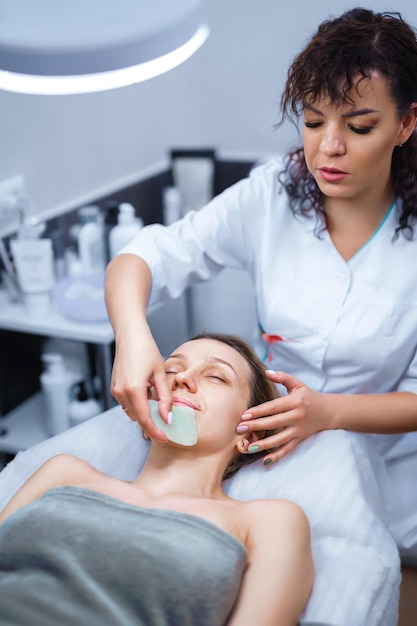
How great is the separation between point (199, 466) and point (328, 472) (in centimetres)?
22

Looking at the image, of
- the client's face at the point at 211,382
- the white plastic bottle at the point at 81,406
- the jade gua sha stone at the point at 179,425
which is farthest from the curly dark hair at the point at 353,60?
the white plastic bottle at the point at 81,406

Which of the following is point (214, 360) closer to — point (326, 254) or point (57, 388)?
point (326, 254)

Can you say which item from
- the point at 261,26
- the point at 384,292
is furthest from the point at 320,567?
the point at 261,26

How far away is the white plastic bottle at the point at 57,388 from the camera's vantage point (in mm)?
1758

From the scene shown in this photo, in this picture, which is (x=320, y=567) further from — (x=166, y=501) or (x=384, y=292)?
(x=384, y=292)

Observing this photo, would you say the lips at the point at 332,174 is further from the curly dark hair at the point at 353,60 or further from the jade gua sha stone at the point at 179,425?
the jade gua sha stone at the point at 179,425

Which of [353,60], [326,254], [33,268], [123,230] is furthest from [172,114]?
[353,60]

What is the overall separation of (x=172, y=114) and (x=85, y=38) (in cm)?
203

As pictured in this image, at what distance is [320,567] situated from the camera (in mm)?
1007

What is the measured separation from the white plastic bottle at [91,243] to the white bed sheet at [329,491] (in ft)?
2.04

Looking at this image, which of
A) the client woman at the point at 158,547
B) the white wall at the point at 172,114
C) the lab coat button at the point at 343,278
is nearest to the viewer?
the client woman at the point at 158,547

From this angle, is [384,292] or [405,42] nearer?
[405,42]

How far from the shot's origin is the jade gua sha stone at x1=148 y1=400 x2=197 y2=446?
106 cm

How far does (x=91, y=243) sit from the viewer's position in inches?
72.3
